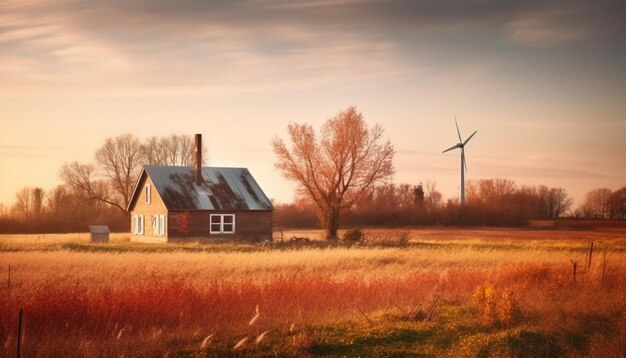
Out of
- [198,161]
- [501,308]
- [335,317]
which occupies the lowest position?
[335,317]

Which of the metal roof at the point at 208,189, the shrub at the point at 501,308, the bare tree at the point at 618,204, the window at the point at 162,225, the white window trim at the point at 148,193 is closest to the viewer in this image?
the shrub at the point at 501,308

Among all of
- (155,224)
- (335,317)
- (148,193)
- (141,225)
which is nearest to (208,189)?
(155,224)

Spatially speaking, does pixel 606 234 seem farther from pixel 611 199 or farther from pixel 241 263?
pixel 241 263

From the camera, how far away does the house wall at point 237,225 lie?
4684 centimetres

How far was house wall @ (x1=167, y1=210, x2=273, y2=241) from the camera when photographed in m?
46.8

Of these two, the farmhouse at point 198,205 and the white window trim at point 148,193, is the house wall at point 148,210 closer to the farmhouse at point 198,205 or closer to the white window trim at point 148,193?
the farmhouse at point 198,205

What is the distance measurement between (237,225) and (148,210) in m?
7.72

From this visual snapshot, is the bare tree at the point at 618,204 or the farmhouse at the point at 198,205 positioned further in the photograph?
the farmhouse at the point at 198,205

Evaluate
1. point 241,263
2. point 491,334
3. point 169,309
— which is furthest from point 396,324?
point 241,263

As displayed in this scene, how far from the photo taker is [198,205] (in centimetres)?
4812

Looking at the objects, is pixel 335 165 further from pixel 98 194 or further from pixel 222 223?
pixel 98 194

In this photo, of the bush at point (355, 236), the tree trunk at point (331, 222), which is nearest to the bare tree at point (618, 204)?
the bush at point (355, 236)

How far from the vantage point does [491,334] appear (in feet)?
40.7

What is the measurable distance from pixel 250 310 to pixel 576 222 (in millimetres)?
50975
